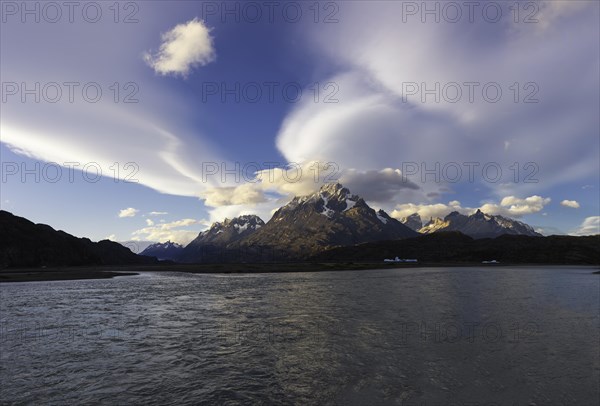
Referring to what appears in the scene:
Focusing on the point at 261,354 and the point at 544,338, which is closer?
the point at 261,354

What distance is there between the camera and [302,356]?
2428 centimetres

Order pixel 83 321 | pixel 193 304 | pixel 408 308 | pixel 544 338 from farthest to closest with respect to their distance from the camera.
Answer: pixel 193 304 < pixel 408 308 < pixel 83 321 < pixel 544 338

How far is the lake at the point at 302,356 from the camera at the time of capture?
17516 mm

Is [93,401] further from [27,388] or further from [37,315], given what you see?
[37,315]

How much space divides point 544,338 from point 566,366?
8110 millimetres

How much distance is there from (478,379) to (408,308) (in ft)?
85.8

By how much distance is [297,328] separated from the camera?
3331cm

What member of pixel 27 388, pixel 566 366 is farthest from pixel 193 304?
pixel 566 366

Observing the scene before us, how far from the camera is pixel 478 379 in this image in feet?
64.1

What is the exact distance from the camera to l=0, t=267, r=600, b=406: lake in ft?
57.5

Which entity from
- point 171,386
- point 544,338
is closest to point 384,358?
point 171,386

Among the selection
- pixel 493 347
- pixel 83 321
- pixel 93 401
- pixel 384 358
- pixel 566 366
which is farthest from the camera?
pixel 83 321

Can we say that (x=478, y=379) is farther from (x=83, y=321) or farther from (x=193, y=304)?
(x=193, y=304)

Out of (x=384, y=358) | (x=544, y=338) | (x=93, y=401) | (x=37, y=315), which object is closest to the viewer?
(x=93, y=401)
